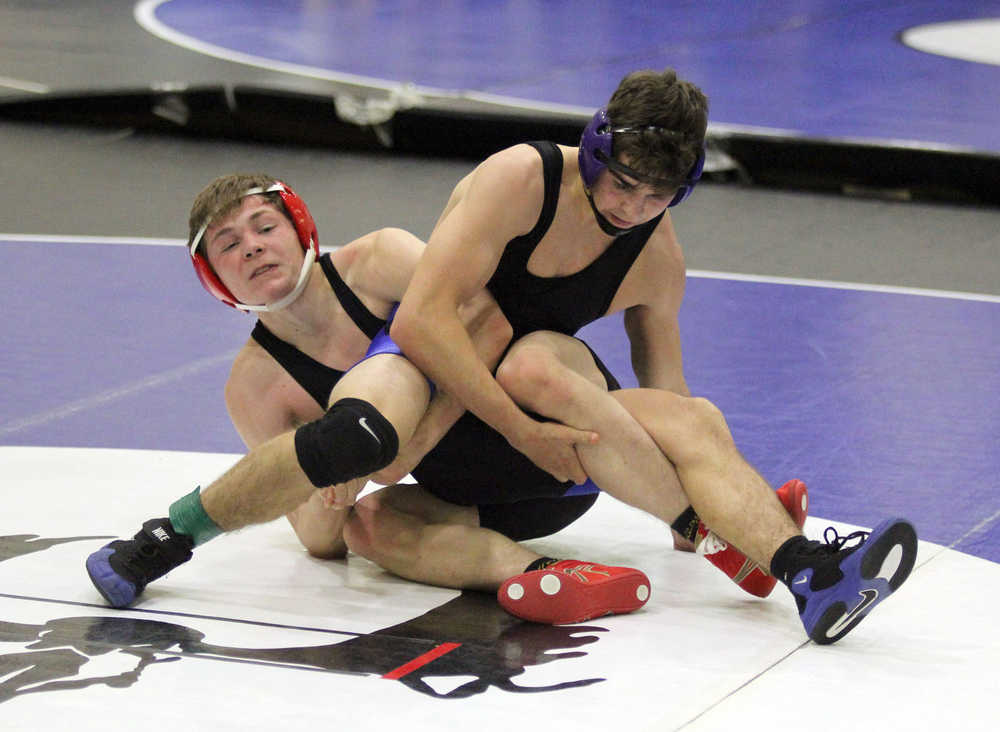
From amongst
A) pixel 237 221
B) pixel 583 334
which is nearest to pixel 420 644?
pixel 237 221

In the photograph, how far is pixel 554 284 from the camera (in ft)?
10.8

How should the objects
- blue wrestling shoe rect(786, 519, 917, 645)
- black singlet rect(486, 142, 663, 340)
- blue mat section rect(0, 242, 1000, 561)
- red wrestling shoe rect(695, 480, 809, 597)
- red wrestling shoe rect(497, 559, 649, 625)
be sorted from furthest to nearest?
blue mat section rect(0, 242, 1000, 561), black singlet rect(486, 142, 663, 340), red wrestling shoe rect(695, 480, 809, 597), red wrestling shoe rect(497, 559, 649, 625), blue wrestling shoe rect(786, 519, 917, 645)

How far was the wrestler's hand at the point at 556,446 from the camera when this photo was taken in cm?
306

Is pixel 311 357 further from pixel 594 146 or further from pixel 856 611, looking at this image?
pixel 856 611

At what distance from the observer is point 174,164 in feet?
27.7

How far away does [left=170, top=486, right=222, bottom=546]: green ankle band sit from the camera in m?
3.11

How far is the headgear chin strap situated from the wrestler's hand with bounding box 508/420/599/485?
0.56m

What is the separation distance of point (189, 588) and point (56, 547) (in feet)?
1.30

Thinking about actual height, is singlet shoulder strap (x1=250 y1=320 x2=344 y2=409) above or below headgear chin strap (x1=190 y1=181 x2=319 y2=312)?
below

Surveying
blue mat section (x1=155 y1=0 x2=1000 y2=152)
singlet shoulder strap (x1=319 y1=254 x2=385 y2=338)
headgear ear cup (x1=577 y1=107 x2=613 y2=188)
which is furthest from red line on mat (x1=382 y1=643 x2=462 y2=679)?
blue mat section (x1=155 y1=0 x2=1000 y2=152)

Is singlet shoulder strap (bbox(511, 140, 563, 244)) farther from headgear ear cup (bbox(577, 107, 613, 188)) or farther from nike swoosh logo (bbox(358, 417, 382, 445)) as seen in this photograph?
nike swoosh logo (bbox(358, 417, 382, 445))

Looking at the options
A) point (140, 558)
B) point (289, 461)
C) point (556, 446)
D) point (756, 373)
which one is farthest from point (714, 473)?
point (756, 373)

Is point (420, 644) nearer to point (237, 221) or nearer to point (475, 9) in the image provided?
point (237, 221)

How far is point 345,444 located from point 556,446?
0.43m
